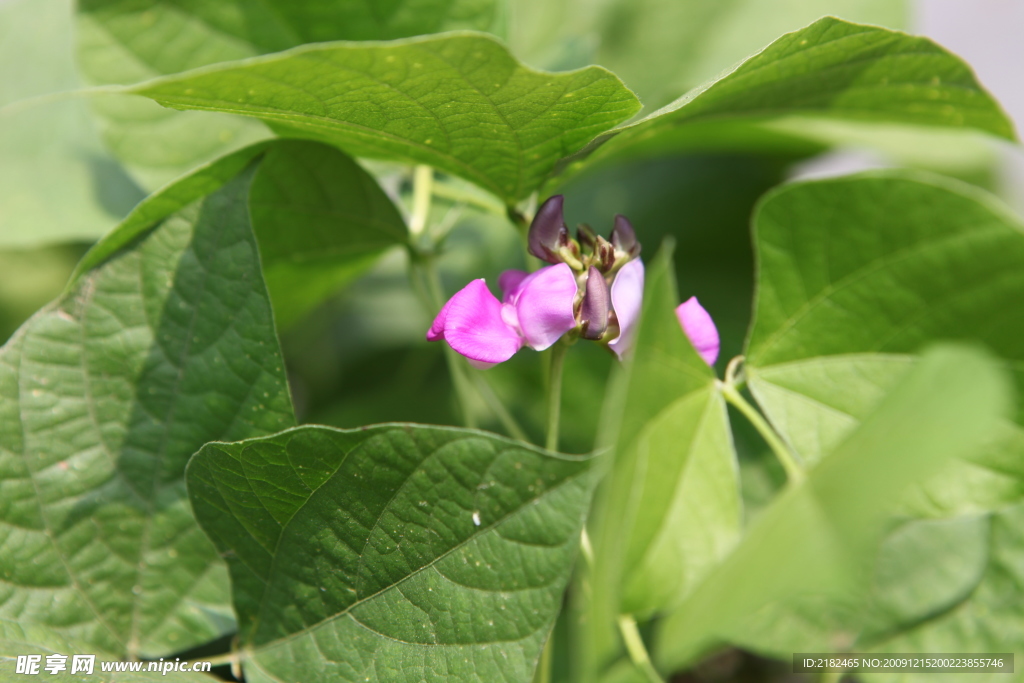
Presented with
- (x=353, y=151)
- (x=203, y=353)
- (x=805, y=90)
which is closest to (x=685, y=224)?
(x=805, y=90)

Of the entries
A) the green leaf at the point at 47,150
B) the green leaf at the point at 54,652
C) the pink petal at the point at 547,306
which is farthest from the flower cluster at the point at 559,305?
the green leaf at the point at 47,150

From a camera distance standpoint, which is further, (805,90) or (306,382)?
(306,382)

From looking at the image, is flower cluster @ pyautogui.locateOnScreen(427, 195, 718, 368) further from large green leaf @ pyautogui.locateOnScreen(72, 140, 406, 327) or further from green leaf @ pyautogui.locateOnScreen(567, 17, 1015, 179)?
large green leaf @ pyautogui.locateOnScreen(72, 140, 406, 327)

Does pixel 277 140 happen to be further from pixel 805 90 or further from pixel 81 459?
pixel 805 90

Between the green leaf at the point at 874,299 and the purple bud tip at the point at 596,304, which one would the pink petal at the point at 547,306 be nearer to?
the purple bud tip at the point at 596,304

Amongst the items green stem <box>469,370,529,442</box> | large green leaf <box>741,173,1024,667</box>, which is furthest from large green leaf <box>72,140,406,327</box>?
large green leaf <box>741,173,1024,667</box>

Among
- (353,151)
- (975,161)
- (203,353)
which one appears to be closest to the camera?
(203,353)
